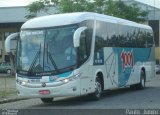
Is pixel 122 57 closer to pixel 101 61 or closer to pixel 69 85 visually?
pixel 101 61

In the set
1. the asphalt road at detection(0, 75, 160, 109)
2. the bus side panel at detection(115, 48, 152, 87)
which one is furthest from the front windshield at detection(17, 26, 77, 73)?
the bus side panel at detection(115, 48, 152, 87)

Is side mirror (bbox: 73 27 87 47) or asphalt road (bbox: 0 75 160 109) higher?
side mirror (bbox: 73 27 87 47)

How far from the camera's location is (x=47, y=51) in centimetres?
1803

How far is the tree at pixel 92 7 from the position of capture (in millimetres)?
46656

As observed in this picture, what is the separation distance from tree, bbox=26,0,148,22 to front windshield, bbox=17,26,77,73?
2795 centimetres

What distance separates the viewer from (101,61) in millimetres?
20484

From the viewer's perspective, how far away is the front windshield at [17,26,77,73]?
1786cm

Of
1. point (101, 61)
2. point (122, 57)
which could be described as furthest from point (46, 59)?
point (122, 57)

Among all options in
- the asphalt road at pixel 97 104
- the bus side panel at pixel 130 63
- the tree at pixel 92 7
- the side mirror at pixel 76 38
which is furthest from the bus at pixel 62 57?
the tree at pixel 92 7

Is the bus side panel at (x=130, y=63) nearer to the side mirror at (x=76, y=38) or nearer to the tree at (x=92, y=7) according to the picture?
the side mirror at (x=76, y=38)

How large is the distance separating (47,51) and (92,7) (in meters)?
29.5

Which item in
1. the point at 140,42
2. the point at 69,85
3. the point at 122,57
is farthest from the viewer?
the point at 140,42

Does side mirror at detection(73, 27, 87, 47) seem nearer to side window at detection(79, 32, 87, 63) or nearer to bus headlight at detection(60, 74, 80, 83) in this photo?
side window at detection(79, 32, 87, 63)

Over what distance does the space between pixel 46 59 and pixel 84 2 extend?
3014 centimetres
